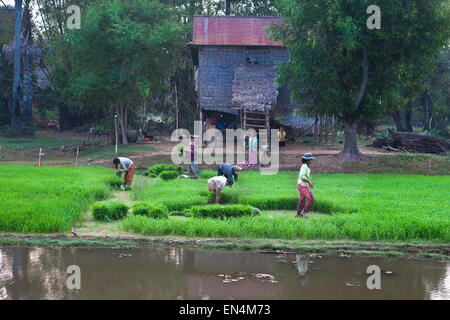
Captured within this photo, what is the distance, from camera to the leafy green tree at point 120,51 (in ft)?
82.9

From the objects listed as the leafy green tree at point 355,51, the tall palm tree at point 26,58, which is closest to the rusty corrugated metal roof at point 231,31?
the leafy green tree at point 355,51

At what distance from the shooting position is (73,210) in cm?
1075

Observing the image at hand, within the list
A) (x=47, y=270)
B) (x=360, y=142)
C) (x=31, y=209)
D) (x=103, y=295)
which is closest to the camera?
(x=103, y=295)

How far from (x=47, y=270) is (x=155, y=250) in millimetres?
1921

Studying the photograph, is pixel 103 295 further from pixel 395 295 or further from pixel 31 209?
pixel 31 209

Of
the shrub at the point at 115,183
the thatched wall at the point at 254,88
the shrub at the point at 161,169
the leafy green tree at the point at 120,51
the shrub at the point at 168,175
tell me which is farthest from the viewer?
the leafy green tree at the point at 120,51

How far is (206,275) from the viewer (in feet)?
24.8

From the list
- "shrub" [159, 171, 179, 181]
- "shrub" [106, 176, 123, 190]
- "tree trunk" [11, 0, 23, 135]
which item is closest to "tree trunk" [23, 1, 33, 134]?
"tree trunk" [11, 0, 23, 135]

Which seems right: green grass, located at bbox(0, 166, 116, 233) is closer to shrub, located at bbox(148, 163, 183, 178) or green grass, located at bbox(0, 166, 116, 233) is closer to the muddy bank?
the muddy bank

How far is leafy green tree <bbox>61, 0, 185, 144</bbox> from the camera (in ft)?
82.9

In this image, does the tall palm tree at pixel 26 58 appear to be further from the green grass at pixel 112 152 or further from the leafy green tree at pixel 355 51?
the leafy green tree at pixel 355 51

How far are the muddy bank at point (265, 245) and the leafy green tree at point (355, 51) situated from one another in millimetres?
11015
